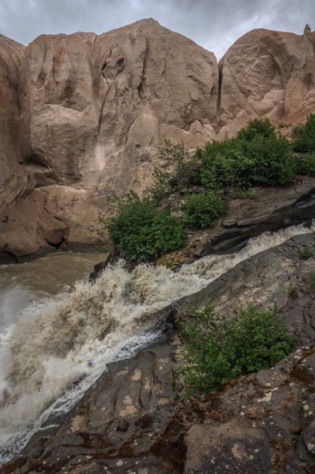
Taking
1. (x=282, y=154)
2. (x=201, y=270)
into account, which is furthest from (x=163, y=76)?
(x=201, y=270)

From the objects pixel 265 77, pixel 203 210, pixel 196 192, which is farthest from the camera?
pixel 265 77

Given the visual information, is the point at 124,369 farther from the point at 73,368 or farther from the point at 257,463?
the point at 257,463

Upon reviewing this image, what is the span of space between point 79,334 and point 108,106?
56.0 feet

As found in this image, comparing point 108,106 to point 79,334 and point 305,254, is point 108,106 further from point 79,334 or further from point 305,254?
point 305,254

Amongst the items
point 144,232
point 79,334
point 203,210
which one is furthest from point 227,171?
point 79,334

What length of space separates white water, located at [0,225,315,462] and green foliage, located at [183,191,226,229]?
1.18 m

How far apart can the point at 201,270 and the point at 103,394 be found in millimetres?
3961

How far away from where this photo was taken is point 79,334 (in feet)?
24.3

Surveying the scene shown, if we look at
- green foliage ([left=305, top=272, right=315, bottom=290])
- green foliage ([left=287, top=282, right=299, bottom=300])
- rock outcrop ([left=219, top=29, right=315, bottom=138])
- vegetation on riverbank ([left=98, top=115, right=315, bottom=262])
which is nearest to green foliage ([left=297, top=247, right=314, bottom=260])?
green foliage ([left=305, top=272, right=315, bottom=290])

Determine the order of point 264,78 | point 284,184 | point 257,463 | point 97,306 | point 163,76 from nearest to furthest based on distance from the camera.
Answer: point 257,463, point 97,306, point 284,184, point 163,76, point 264,78

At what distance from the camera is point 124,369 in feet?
18.1

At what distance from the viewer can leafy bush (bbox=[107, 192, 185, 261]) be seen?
907 centimetres

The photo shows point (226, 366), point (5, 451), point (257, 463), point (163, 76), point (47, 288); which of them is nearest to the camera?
point (257, 463)

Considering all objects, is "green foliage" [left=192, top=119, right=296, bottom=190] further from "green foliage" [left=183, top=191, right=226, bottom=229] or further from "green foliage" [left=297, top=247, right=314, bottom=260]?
"green foliage" [left=297, top=247, right=314, bottom=260]
